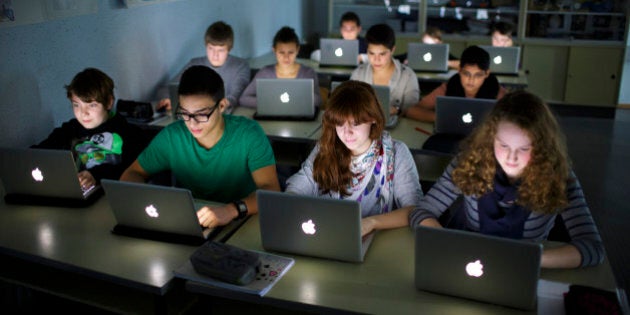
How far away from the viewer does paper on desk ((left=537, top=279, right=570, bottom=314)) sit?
1544 mm

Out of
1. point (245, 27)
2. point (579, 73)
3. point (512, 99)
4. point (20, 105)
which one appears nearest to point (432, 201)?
point (512, 99)

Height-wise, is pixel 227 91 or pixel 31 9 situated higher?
pixel 31 9

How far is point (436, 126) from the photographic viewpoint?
10.1 ft

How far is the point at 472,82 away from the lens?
347cm

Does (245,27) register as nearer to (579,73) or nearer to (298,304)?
(579,73)

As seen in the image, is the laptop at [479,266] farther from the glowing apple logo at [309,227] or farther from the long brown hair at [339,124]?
the long brown hair at [339,124]

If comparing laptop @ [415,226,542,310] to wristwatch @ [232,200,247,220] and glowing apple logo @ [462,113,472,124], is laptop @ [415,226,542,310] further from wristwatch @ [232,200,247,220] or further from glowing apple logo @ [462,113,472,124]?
glowing apple logo @ [462,113,472,124]

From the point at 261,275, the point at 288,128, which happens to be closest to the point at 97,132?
the point at 288,128

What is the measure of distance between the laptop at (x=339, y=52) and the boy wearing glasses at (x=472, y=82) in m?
1.71

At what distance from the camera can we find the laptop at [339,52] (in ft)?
16.9

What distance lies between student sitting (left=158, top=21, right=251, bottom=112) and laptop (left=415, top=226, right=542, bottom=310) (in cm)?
244

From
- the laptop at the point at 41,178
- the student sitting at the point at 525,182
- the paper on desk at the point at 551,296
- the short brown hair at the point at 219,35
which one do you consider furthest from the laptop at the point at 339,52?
the paper on desk at the point at 551,296

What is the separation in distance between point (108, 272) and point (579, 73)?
6.14 meters

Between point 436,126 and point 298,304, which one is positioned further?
point 436,126
